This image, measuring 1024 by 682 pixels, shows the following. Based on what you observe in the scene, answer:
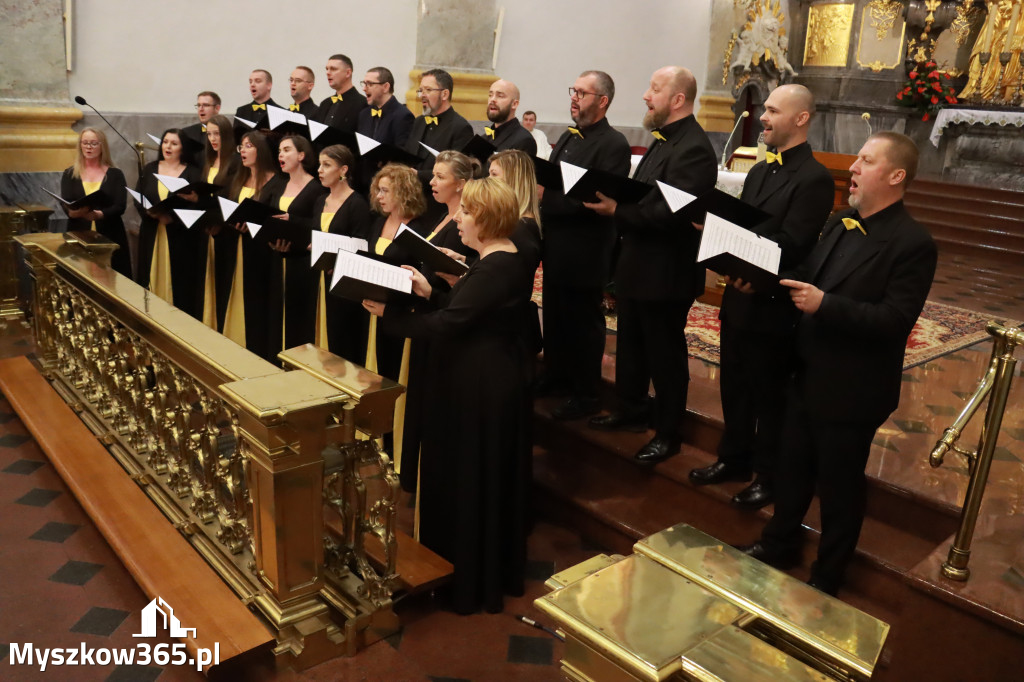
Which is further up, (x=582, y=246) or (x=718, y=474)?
(x=582, y=246)

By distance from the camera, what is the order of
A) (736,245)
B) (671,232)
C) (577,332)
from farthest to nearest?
(577,332)
(671,232)
(736,245)

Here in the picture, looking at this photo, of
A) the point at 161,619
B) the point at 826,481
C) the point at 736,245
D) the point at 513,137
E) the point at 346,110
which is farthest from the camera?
the point at 346,110

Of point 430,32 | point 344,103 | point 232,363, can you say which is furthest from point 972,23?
point 232,363

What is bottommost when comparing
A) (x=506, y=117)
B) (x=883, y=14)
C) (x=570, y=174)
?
(x=570, y=174)

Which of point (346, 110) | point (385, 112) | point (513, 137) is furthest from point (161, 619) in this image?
point (346, 110)

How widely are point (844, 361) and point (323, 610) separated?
205 cm

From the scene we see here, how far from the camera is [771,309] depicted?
3.51m

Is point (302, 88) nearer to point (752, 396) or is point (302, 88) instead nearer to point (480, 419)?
point (480, 419)

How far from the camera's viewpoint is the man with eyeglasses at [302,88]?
22.7 feet

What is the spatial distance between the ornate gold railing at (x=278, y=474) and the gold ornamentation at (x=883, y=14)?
1335 centimetres

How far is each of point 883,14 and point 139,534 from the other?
14.2 metres

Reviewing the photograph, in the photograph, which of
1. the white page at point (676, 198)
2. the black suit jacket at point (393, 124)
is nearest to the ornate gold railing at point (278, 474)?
the white page at point (676, 198)

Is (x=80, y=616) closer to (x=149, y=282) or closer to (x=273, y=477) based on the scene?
(x=273, y=477)

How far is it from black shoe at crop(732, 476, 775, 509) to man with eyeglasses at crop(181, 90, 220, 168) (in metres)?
4.66
